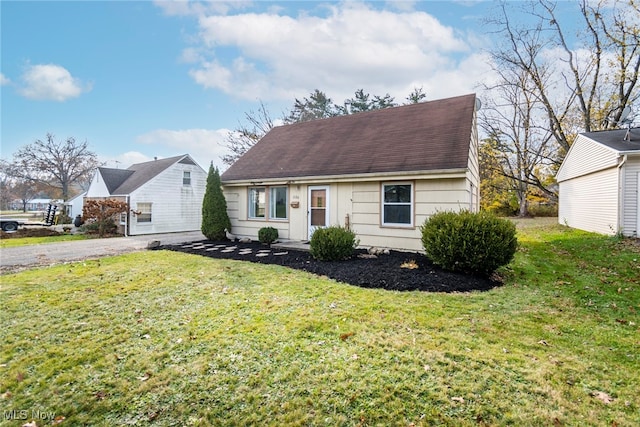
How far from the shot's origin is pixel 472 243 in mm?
6004

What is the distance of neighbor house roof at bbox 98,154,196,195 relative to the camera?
18094 millimetres

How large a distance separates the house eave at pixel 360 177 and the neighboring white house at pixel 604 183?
7164 mm

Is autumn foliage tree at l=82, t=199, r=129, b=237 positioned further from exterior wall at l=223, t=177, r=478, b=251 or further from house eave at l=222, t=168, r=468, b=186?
exterior wall at l=223, t=177, r=478, b=251

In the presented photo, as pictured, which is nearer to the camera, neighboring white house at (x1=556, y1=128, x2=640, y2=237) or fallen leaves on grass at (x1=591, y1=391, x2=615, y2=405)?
fallen leaves on grass at (x1=591, y1=391, x2=615, y2=405)

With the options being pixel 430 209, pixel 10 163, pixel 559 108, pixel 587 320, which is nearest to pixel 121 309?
pixel 587 320

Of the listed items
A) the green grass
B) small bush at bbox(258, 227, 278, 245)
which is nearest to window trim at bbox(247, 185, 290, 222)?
small bush at bbox(258, 227, 278, 245)

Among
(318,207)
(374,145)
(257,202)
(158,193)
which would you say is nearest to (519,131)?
(374,145)

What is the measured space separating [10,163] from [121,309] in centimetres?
3431

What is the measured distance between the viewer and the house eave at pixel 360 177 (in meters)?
7.93

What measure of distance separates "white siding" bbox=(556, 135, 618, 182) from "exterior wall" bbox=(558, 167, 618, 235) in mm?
250

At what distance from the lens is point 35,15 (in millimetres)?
8406

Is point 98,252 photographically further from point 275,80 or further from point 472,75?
point 472,75

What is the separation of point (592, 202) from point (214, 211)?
1624 cm

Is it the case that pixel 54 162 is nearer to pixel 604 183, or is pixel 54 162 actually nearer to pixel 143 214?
pixel 143 214
